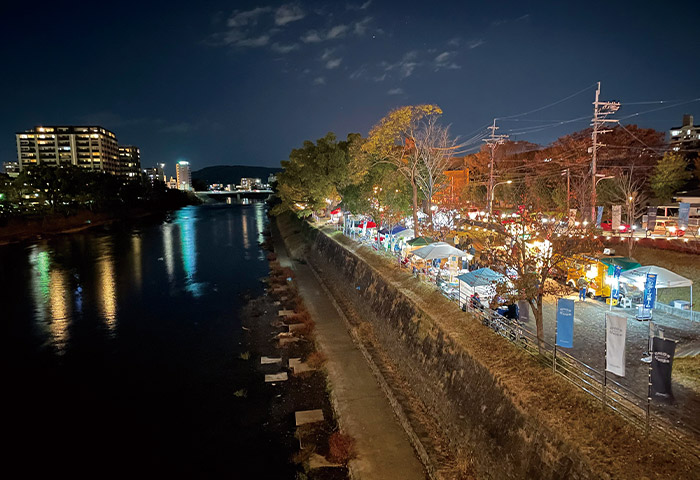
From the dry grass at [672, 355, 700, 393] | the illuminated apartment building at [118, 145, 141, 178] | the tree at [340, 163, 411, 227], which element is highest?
the illuminated apartment building at [118, 145, 141, 178]

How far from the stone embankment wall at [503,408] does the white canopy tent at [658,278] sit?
21.8 feet

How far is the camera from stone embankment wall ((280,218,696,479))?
6.03 meters

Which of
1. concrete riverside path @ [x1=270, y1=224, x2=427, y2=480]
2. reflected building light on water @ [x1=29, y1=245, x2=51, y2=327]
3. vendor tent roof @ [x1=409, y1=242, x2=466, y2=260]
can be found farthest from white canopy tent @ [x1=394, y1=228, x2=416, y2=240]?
reflected building light on water @ [x1=29, y1=245, x2=51, y2=327]

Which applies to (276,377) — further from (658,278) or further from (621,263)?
(658,278)

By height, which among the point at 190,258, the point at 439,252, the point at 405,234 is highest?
the point at 405,234

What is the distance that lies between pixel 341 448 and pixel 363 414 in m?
1.53

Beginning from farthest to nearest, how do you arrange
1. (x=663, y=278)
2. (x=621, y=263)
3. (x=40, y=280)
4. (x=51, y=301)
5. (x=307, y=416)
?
(x=40, y=280) < (x=51, y=301) < (x=621, y=263) < (x=663, y=278) < (x=307, y=416)

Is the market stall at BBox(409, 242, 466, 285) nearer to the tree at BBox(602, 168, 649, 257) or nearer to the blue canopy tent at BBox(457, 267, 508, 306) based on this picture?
the blue canopy tent at BBox(457, 267, 508, 306)

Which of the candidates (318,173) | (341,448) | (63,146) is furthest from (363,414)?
(63,146)

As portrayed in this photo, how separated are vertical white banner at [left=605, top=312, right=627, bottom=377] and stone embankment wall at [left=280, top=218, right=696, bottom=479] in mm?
1185

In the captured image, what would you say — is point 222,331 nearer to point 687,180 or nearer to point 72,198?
point 687,180

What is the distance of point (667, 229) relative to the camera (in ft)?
77.6

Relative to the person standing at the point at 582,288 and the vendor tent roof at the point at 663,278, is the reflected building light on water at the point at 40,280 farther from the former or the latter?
the vendor tent roof at the point at 663,278

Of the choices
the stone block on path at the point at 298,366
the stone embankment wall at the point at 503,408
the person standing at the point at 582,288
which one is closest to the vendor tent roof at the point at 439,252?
the stone embankment wall at the point at 503,408
